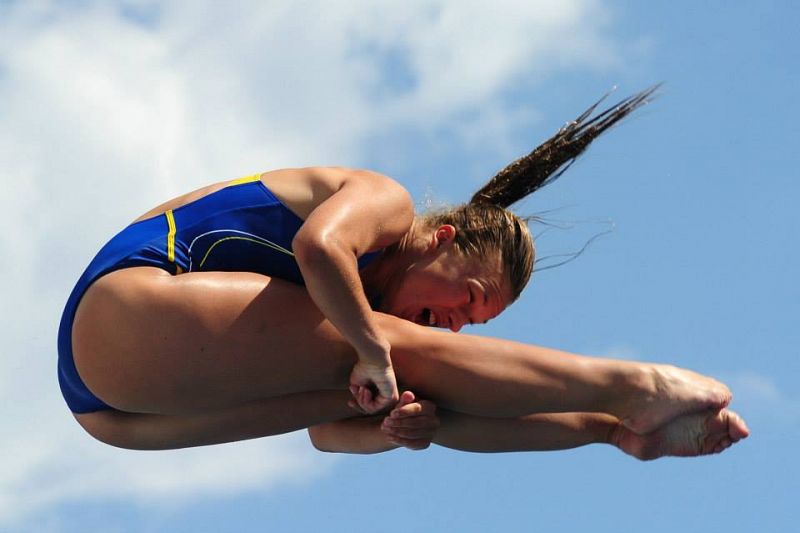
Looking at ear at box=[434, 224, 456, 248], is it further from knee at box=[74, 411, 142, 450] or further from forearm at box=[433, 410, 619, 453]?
knee at box=[74, 411, 142, 450]

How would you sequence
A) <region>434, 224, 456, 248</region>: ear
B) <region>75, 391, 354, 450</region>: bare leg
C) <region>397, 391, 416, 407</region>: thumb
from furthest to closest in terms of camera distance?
1. <region>434, 224, 456, 248</region>: ear
2. <region>75, 391, 354, 450</region>: bare leg
3. <region>397, 391, 416, 407</region>: thumb

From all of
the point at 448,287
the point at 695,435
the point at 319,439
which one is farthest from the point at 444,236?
the point at 695,435

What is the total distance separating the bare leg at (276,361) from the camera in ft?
17.7

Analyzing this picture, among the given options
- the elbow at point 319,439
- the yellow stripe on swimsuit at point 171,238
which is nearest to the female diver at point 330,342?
the yellow stripe on swimsuit at point 171,238

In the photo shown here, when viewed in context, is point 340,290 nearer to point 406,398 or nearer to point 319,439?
point 406,398

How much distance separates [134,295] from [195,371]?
15.2 inches

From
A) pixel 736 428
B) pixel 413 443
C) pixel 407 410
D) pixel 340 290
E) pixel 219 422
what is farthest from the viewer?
pixel 219 422

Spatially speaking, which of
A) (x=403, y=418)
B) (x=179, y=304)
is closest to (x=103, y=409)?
(x=179, y=304)

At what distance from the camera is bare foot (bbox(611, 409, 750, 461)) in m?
5.68

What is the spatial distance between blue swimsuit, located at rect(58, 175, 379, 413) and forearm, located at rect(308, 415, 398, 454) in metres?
0.78

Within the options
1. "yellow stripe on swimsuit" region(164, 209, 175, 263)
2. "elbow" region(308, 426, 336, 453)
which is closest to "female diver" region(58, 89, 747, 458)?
"yellow stripe on swimsuit" region(164, 209, 175, 263)

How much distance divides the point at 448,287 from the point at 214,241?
107 centimetres

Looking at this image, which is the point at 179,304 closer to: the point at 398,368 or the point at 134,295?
the point at 134,295

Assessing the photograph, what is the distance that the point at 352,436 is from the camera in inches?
245
